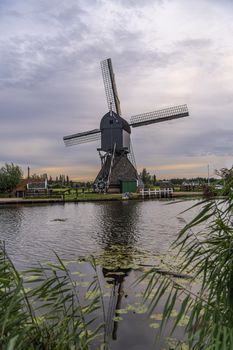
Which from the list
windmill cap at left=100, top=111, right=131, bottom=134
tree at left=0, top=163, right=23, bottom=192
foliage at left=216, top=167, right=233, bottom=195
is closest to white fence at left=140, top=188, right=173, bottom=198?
windmill cap at left=100, top=111, right=131, bottom=134

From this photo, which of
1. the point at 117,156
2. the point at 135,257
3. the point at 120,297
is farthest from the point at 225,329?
the point at 117,156

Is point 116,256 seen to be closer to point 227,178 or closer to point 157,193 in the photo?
point 227,178

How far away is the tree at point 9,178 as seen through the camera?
6097 cm

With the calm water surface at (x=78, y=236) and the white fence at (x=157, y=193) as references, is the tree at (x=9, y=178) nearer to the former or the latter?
the white fence at (x=157, y=193)

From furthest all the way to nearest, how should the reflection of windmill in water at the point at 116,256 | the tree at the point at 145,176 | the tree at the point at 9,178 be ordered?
the tree at the point at 145,176 → the tree at the point at 9,178 → the reflection of windmill in water at the point at 116,256

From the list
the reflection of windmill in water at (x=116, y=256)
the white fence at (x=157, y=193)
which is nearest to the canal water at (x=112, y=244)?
the reflection of windmill in water at (x=116, y=256)

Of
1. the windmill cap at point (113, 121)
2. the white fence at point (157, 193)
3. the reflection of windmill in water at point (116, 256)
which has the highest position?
the windmill cap at point (113, 121)

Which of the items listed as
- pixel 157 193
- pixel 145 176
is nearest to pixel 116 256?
pixel 157 193

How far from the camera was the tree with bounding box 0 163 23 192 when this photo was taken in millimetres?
60966

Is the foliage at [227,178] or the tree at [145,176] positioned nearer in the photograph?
the foliage at [227,178]

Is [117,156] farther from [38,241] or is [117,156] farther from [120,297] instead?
[120,297]

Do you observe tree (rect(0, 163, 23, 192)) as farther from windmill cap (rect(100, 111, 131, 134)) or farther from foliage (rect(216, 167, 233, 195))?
foliage (rect(216, 167, 233, 195))

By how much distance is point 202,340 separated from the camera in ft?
9.74

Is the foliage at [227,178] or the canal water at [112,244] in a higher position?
the foliage at [227,178]
